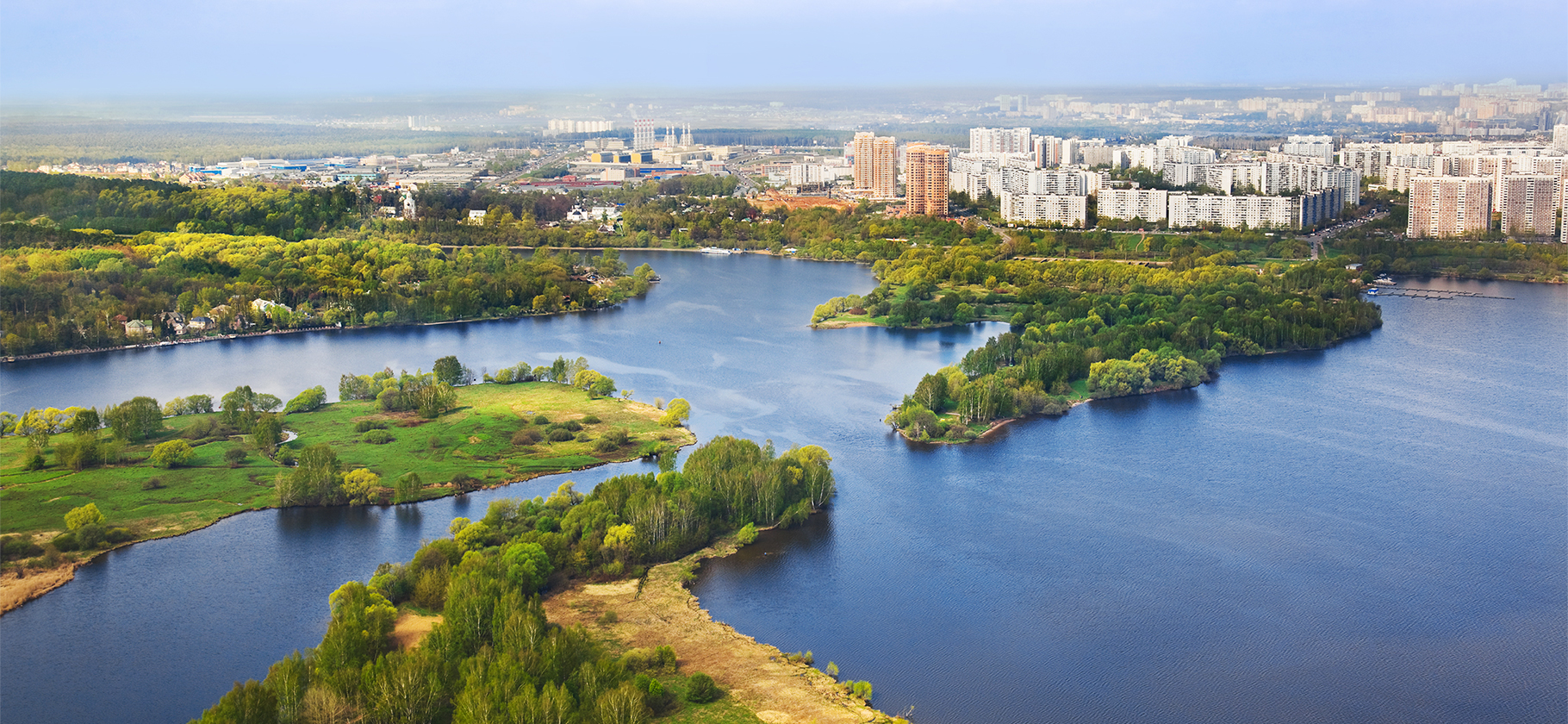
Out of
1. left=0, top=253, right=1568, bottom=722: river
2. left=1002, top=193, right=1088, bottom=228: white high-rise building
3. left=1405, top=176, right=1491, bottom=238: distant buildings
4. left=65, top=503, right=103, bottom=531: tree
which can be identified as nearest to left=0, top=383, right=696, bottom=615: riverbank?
left=65, top=503, right=103, bottom=531: tree

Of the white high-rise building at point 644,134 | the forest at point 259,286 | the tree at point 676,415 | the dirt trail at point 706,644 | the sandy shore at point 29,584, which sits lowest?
the dirt trail at point 706,644

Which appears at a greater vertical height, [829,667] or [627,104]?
[627,104]

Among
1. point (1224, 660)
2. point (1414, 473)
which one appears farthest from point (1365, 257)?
point (1224, 660)

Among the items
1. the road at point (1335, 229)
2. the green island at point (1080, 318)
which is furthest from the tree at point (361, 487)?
the road at point (1335, 229)

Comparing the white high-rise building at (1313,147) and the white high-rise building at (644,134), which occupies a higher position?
the white high-rise building at (644,134)

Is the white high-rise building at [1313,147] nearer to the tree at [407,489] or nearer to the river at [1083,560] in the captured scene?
the river at [1083,560]

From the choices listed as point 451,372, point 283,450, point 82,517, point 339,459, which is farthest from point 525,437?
point 82,517

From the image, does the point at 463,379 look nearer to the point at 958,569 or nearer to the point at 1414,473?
the point at 958,569

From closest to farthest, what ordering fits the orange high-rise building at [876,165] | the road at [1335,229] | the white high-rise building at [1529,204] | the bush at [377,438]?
1. the bush at [377,438]
2. the white high-rise building at [1529,204]
3. the road at [1335,229]
4. the orange high-rise building at [876,165]
